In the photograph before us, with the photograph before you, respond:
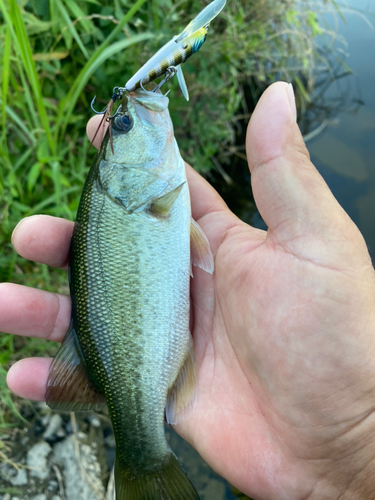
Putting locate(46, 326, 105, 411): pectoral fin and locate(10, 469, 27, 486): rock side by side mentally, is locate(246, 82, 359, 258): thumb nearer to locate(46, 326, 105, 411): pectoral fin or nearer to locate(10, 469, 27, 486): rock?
locate(46, 326, 105, 411): pectoral fin

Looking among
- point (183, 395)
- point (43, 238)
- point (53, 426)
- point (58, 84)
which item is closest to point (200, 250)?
point (183, 395)

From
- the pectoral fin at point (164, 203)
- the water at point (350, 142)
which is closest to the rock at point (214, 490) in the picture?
the pectoral fin at point (164, 203)

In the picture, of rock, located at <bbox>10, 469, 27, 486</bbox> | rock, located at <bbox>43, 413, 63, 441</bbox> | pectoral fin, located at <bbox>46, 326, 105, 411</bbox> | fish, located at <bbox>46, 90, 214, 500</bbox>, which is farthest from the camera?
rock, located at <bbox>43, 413, 63, 441</bbox>

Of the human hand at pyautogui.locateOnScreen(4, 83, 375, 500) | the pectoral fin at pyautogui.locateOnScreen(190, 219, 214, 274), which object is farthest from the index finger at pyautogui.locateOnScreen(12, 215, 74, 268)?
the human hand at pyautogui.locateOnScreen(4, 83, 375, 500)

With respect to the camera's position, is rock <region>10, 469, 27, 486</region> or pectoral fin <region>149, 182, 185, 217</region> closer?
pectoral fin <region>149, 182, 185, 217</region>

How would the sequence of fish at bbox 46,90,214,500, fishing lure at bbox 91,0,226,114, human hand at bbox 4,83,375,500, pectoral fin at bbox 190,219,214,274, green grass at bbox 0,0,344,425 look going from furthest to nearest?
1. green grass at bbox 0,0,344,425
2. pectoral fin at bbox 190,219,214,274
3. fish at bbox 46,90,214,500
4. fishing lure at bbox 91,0,226,114
5. human hand at bbox 4,83,375,500

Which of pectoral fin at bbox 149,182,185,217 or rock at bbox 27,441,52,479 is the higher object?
pectoral fin at bbox 149,182,185,217
